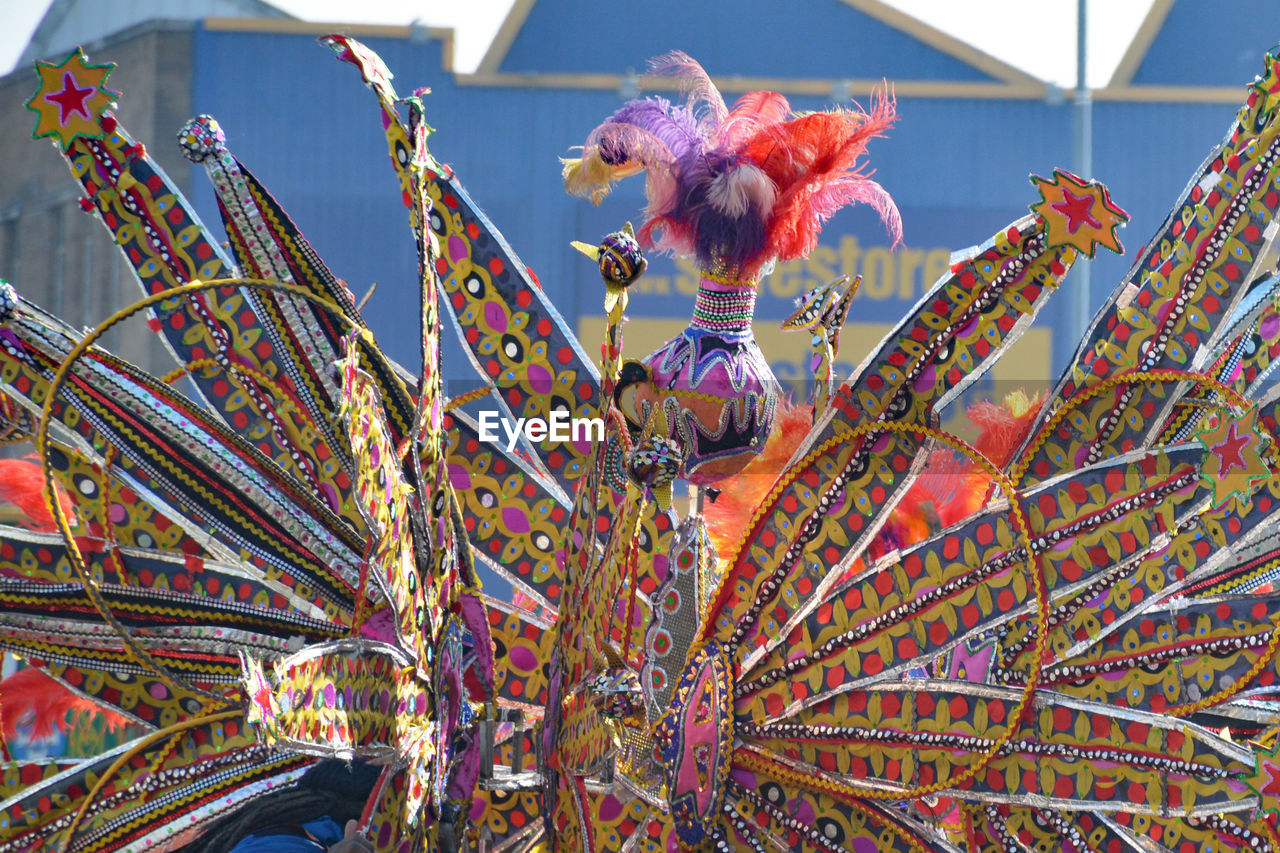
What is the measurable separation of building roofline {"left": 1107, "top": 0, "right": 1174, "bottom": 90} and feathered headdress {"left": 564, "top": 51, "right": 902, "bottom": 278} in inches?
237

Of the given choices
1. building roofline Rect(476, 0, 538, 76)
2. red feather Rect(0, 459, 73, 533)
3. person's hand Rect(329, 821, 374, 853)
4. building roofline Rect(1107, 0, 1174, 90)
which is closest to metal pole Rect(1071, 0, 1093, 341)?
building roofline Rect(1107, 0, 1174, 90)

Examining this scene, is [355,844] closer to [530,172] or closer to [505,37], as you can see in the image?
[530,172]

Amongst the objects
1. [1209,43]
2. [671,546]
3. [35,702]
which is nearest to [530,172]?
[1209,43]

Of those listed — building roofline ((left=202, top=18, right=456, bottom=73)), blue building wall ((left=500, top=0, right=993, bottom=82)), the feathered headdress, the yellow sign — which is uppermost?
blue building wall ((left=500, top=0, right=993, bottom=82))

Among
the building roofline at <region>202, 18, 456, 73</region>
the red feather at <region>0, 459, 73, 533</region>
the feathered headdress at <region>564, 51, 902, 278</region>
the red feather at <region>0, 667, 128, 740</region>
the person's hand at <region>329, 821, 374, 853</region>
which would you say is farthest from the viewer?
the building roofline at <region>202, 18, 456, 73</region>

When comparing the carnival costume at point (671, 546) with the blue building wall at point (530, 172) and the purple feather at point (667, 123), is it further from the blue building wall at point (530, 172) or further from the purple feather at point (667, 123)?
the blue building wall at point (530, 172)

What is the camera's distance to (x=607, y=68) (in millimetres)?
7316

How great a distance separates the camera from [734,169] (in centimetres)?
214

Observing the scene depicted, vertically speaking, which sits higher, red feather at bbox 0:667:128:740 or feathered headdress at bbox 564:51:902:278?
feathered headdress at bbox 564:51:902:278

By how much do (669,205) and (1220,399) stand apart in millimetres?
835

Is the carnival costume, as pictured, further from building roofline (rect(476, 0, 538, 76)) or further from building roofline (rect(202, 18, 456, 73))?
building roofline (rect(476, 0, 538, 76))

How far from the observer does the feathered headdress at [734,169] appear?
7.02ft

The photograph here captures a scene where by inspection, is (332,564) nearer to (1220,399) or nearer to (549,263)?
(1220,399)

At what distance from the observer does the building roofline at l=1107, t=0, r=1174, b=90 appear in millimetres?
7645
